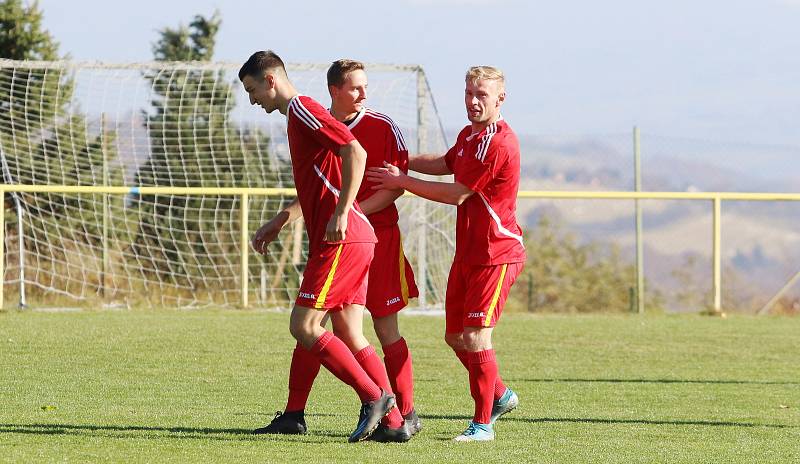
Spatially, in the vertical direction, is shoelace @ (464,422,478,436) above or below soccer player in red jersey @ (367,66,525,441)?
below

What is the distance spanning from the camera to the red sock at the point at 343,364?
5586mm

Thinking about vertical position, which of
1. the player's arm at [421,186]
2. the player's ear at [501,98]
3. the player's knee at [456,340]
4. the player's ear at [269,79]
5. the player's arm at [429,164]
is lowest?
the player's knee at [456,340]

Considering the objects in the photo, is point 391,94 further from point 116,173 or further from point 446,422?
point 446,422

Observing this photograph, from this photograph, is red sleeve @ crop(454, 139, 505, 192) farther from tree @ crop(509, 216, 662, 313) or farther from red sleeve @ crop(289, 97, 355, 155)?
tree @ crop(509, 216, 662, 313)

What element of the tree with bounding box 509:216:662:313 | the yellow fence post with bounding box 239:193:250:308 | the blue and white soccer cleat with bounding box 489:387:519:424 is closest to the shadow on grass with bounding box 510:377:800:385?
the blue and white soccer cleat with bounding box 489:387:519:424

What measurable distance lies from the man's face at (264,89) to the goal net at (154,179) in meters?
9.82

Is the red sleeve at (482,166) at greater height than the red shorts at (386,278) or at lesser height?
greater

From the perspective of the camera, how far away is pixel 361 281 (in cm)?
566

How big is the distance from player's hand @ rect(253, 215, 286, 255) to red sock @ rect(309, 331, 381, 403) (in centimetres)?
61

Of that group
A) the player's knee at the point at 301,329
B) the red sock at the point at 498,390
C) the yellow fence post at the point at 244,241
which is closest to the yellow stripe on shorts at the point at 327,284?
the player's knee at the point at 301,329

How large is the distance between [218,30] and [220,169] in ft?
17.3

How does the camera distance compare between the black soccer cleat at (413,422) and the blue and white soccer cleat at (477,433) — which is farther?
the black soccer cleat at (413,422)

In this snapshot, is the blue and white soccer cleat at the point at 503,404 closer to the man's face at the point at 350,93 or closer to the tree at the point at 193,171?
the man's face at the point at 350,93

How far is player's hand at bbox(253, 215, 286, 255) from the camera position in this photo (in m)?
A: 5.93
